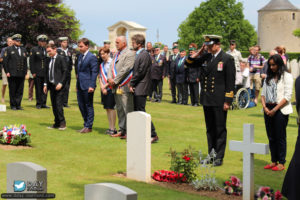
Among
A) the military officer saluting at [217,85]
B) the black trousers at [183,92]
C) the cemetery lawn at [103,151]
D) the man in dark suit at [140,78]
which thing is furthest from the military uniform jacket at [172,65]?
the military officer saluting at [217,85]

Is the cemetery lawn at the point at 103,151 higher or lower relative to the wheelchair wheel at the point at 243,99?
lower

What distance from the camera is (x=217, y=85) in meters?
8.62

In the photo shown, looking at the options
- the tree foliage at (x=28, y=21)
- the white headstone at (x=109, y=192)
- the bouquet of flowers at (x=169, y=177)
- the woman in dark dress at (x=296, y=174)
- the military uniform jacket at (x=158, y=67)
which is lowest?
the bouquet of flowers at (x=169, y=177)

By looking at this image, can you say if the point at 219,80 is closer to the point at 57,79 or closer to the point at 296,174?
the point at 296,174

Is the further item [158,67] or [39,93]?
[158,67]

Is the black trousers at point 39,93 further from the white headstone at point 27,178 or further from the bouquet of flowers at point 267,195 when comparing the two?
the white headstone at point 27,178

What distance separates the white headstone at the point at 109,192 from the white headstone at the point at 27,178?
335mm

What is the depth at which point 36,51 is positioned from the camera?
16.7 meters

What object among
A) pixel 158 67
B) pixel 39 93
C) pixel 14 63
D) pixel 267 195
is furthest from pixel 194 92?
pixel 267 195

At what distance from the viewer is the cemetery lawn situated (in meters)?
7.18

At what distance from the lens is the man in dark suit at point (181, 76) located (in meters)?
19.3

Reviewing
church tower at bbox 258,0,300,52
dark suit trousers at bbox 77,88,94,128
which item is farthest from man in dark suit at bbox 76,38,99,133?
church tower at bbox 258,0,300,52

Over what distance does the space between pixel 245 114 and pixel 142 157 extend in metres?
9.76

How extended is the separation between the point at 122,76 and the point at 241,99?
8.40m
